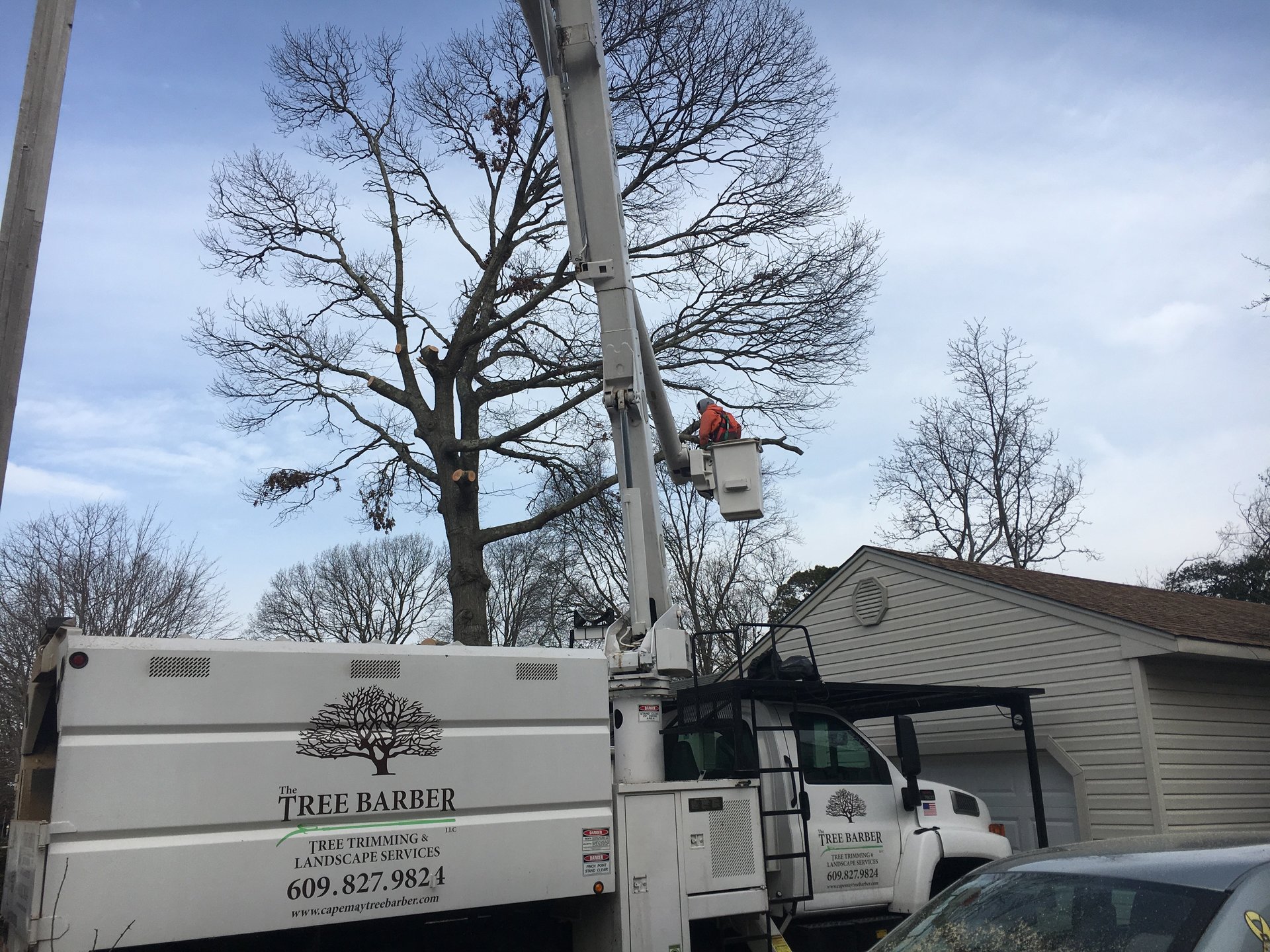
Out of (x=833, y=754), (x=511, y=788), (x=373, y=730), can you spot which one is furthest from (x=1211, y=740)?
(x=373, y=730)

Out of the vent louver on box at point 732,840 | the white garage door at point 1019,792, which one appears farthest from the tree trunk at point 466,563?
the vent louver on box at point 732,840

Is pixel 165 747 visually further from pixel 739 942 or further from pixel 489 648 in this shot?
pixel 739 942

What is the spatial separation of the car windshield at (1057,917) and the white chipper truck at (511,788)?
2464 millimetres

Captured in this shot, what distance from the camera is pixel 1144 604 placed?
42.9 ft

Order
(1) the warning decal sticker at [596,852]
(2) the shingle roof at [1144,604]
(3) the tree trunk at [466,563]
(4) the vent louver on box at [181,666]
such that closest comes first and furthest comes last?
(4) the vent louver on box at [181,666], (1) the warning decal sticker at [596,852], (2) the shingle roof at [1144,604], (3) the tree trunk at [466,563]

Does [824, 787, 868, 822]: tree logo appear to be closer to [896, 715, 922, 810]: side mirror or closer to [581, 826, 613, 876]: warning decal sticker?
[896, 715, 922, 810]: side mirror

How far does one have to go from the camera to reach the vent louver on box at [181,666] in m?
5.02

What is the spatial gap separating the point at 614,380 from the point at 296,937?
4361 millimetres

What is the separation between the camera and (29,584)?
70.1 ft

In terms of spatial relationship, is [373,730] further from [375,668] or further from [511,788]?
[511,788]

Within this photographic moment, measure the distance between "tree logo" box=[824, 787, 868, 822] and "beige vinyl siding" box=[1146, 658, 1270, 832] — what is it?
14.9ft

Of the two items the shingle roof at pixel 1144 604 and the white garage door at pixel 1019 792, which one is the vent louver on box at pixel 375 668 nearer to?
the white garage door at pixel 1019 792

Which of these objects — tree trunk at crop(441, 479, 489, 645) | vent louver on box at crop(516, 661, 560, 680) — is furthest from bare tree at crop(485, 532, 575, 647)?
vent louver on box at crop(516, 661, 560, 680)

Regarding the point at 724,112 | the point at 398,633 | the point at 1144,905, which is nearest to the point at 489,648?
the point at 1144,905
